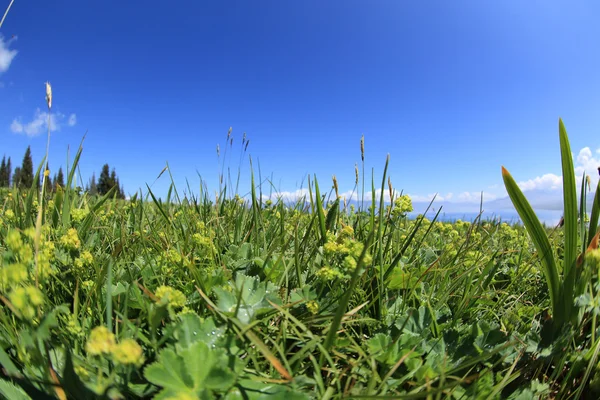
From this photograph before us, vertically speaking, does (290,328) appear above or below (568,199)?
below

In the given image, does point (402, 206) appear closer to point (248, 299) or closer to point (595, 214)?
point (595, 214)

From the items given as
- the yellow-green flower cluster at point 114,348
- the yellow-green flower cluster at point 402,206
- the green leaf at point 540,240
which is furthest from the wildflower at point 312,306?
the green leaf at point 540,240

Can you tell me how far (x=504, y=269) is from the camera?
2.19 metres

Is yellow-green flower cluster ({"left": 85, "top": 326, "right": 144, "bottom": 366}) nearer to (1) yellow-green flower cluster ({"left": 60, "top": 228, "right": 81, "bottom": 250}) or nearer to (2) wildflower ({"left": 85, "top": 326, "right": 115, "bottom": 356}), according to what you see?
(2) wildflower ({"left": 85, "top": 326, "right": 115, "bottom": 356})

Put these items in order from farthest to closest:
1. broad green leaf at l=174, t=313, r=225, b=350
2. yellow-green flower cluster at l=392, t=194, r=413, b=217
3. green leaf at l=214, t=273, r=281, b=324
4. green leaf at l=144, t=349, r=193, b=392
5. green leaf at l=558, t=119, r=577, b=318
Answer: yellow-green flower cluster at l=392, t=194, r=413, b=217 → green leaf at l=558, t=119, r=577, b=318 → green leaf at l=214, t=273, r=281, b=324 → broad green leaf at l=174, t=313, r=225, b=350 → green leaf at l=144, t=349, r=193, b=392

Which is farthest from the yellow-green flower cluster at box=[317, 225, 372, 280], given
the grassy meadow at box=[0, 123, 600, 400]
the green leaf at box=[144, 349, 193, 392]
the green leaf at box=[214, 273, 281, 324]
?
the green leaf at box=[144, 349, 193, 392]

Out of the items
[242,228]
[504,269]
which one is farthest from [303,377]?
[504,269]

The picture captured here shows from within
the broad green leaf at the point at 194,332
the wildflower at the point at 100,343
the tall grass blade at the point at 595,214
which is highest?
the tall grass blade at the point at 595,214

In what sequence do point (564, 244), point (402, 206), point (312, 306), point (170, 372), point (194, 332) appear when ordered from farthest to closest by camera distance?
1. point (402, 206)
2. point (564, 244)
3. point (312, 306)
4. point (194, 332)
5. point (170, 372)

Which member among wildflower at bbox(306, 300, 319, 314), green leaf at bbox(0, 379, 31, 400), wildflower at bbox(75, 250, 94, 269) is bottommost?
green leaf at bbox(0, 379, 31, 400)

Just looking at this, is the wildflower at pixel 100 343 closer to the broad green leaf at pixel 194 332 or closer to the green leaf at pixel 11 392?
the broad green leaf at pixel 194 332

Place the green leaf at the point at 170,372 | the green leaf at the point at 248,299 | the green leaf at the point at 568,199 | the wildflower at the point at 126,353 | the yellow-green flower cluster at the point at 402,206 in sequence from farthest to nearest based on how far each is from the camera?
the yellow-green flower cluster at the point at 402,206 < the green leaf at the point at 568,199 < the green leaf at the point at 248,299 < the green leaf at the point at 170,372 < the wildflower at the point at 126,353

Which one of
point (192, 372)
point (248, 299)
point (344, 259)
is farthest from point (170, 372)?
point (344, 259)

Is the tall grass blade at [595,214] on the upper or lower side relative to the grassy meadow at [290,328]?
upper
